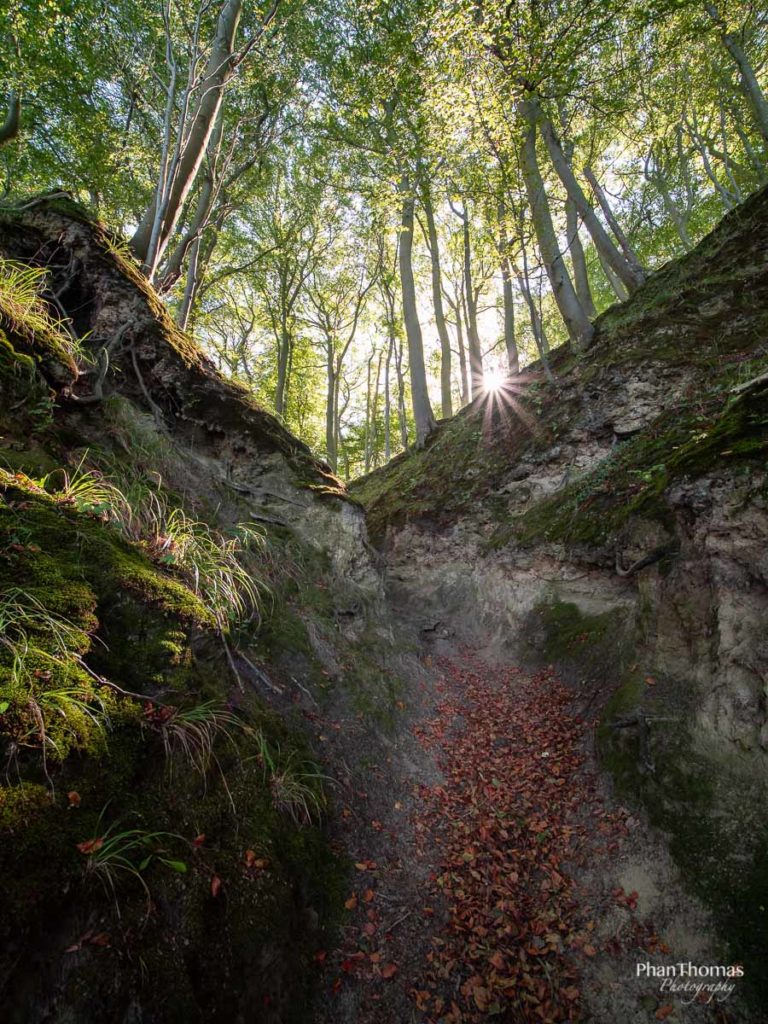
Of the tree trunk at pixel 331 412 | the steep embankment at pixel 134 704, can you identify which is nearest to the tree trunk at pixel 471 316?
the tree trunk at pixel 331 412

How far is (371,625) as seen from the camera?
6949mm

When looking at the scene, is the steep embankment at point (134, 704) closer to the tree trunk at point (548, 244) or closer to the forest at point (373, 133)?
the forest at point (373, 133)

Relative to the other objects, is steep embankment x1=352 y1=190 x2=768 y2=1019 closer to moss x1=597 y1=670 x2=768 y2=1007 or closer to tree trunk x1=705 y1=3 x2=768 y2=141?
moss x1=597 y1=670 x2=768 y2=1007

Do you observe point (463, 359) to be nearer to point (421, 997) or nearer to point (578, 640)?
point (578, 640)

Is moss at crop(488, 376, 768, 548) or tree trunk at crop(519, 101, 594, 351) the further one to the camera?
tree trunk at crop(519, 101, 594, 351)

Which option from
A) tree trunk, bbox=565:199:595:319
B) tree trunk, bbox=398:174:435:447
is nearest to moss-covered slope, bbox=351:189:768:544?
tree trunk, bbox=398:174:435:447

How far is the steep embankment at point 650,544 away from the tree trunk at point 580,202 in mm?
1722

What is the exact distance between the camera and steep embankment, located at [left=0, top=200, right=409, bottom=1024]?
174 cm

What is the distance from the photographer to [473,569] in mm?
9500

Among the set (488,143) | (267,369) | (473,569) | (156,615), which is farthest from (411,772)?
(267,369)

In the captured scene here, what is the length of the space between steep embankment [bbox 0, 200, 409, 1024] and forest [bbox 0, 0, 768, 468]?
3.41 m

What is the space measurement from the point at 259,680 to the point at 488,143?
12.6 meters

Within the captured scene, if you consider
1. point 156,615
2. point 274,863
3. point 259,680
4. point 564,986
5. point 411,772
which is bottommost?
point 564,986

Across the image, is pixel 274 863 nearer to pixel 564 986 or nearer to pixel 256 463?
pixel 564 986
